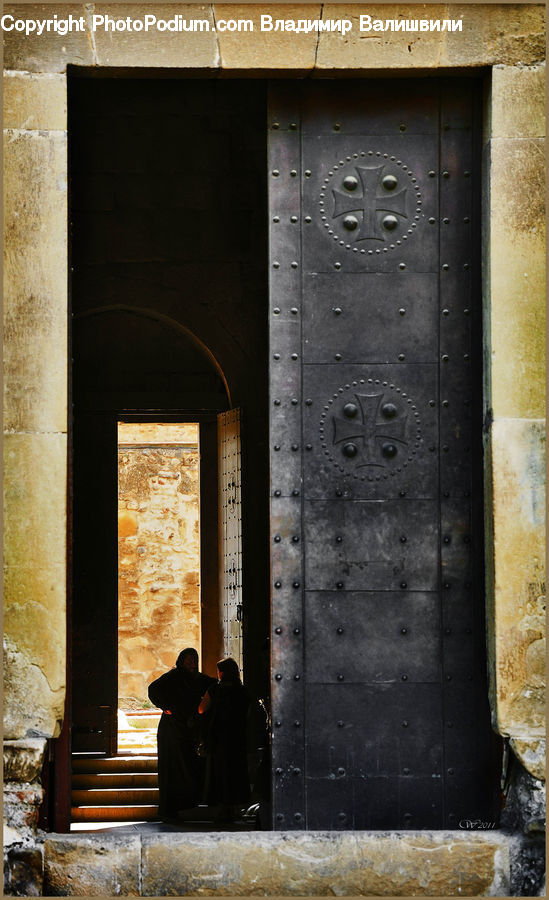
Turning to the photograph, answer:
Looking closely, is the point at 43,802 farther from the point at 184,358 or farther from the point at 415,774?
the point at 184,358

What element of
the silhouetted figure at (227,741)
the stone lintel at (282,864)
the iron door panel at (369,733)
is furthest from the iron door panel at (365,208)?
the silhouetted figure at (227,741)

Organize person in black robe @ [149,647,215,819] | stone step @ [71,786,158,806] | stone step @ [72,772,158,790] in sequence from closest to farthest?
person in black robe @ [149,647,215,819] → stone step @ [71,786,158,806] → stone step @ [72,772,158,790]

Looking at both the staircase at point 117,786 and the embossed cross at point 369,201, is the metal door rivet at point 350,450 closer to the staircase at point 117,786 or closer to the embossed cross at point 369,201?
the embossed cross at point 369,201

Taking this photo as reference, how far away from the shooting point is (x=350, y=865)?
487 centimetres

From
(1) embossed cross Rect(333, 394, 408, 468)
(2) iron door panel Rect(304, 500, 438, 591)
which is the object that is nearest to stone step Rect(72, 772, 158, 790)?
(2) iron door panel Rect(304, 500, 438, 591)

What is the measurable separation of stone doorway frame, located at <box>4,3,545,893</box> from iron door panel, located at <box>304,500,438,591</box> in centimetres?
29

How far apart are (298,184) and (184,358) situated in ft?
16.7

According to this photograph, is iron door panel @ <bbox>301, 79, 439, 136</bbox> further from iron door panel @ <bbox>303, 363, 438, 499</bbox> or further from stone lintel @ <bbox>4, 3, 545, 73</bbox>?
iron door panel @ <bbox>303, 363, 438, 499</bbox>

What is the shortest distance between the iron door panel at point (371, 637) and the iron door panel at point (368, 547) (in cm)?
6

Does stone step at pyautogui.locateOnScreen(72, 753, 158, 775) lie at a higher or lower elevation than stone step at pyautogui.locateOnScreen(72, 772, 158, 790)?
higher

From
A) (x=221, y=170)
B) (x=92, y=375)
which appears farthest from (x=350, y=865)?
(x=92, y=375)

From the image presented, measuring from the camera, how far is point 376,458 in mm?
5242

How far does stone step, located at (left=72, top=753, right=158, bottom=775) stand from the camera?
914 centimetres

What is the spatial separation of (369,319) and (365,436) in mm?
504
